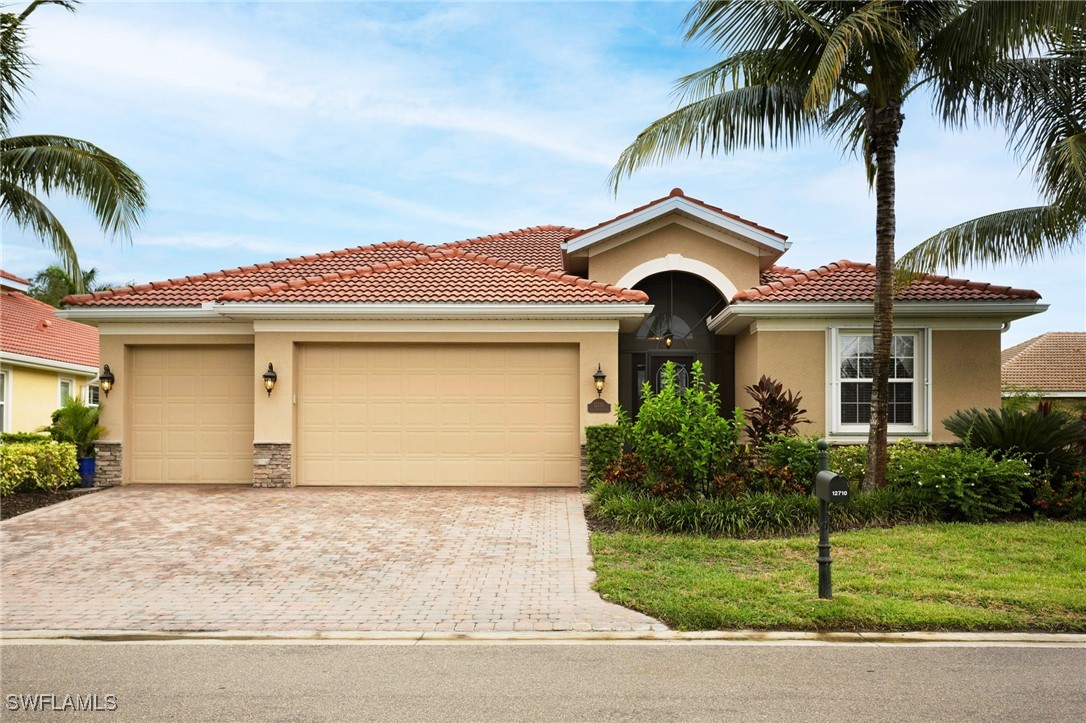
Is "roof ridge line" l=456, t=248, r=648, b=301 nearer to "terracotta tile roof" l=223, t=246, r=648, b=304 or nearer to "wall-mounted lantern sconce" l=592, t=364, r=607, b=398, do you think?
"terracotta tile roof" l=223, t=246, r=648, b=304

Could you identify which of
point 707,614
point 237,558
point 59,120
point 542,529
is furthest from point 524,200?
point 707,614

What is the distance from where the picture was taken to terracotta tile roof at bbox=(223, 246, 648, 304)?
44.7 ft

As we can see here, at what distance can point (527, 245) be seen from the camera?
66.2 feet

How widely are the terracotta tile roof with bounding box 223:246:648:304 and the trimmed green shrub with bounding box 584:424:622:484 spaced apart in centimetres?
226

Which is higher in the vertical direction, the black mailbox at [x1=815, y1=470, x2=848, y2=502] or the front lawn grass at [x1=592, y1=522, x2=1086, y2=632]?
the black mailbox at [x1=815, y1=470, x2=848, y2=502]

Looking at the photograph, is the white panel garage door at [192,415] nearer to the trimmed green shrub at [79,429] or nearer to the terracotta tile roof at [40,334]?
the trimmed green shrub at [79,429]

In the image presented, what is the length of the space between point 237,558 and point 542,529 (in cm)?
381

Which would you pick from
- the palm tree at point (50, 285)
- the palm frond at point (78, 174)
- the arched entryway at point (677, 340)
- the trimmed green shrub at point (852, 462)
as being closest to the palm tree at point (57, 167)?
the palm frond at point (78, 174)

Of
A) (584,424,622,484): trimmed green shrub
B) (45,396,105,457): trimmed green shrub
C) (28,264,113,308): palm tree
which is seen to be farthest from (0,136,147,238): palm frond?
(28,264,113,308): palm tree

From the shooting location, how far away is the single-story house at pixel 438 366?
45.1 ft

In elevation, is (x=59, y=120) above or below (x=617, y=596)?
above

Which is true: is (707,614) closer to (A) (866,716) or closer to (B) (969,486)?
(A) (866,716)

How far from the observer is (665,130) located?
42.3 ft

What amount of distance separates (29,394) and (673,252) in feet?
58.9
